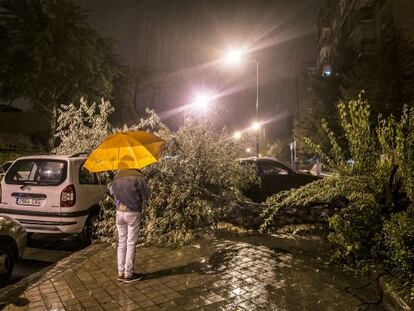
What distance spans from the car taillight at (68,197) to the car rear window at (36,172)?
0.28m

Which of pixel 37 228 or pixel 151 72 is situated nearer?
pixel 37 228

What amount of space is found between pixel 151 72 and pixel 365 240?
34.8 metres

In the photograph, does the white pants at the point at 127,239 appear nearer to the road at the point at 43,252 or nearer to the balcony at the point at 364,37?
the road at the point at 43,252

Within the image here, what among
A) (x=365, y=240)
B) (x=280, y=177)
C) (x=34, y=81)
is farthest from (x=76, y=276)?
(x=34, y=81)

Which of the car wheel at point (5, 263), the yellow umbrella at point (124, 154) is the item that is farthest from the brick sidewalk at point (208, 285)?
the yellow umbrella at point (124, 154)

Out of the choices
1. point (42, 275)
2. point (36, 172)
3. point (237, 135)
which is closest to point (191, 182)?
point (237, 135)

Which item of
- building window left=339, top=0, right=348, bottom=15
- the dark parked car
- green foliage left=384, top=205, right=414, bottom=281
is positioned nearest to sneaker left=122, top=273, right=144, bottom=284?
green foliage left=384, top=205, right=414, bottom=281

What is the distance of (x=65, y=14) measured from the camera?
23.3m

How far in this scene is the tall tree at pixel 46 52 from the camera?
22938mm

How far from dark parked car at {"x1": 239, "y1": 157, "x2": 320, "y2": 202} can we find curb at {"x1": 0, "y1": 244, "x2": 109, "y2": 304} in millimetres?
6536

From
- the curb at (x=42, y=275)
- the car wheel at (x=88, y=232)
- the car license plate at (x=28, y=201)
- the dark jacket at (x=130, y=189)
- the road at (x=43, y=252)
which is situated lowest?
the road at (x=43, y=252)

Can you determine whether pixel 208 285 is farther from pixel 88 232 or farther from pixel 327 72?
Result: pixel 327 72

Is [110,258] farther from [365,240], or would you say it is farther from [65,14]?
[65,14]

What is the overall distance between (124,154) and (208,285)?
81.0 inches
